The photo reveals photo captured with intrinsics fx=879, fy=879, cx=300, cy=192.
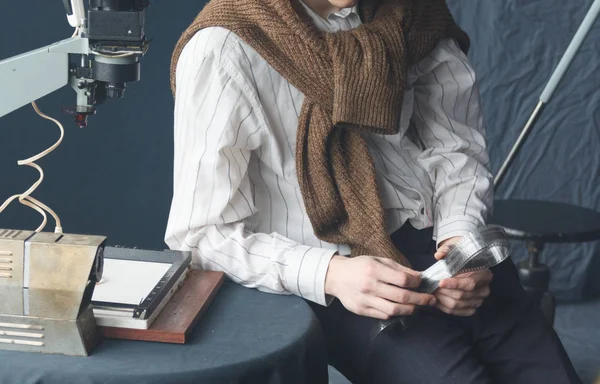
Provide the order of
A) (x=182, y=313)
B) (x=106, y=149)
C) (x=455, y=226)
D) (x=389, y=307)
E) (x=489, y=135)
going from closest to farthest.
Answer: (x=182, y=313)
(x=389, y=307)
(x=455, y=226)
(x=106, y=149)
(x=489, y=135)

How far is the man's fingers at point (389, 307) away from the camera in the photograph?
117 cm

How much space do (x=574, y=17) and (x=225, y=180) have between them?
1684mm

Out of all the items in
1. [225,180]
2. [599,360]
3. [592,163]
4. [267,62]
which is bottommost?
[599,360]

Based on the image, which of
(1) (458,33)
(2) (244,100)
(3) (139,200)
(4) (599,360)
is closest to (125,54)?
(2) (244,100)

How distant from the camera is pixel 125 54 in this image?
1145mm

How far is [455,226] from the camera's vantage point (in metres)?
1.41

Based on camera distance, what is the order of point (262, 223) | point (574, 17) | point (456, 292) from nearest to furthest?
point (456, 292), point (262, 223), point (574, 17)

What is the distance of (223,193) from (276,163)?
0.13m

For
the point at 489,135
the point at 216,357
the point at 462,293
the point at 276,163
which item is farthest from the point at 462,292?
the point at 489,135

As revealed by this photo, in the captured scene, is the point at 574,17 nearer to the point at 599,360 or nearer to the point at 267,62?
the point at 599,360

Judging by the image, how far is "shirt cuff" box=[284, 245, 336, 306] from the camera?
3.98 ft

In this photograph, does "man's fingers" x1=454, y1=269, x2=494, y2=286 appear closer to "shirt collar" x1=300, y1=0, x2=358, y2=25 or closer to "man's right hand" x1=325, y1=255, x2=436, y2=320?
"man's right hand" x1=325, y1=255, x2=436, y2=320

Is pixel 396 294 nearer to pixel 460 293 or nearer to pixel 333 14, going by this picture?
pixel 460 293

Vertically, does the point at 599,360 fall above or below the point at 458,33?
below
